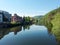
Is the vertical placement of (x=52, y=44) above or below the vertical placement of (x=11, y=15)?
A: below

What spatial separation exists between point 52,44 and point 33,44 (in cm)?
260

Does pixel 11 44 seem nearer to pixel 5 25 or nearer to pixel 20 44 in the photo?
pixel 20 44

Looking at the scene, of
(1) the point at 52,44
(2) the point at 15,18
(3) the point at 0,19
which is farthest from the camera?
(2) the point at 15,18

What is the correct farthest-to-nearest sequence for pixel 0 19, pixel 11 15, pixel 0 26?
pixel 11 15 → pixel 0 19 → pixel 0 26

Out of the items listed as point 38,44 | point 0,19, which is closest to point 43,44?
point 38,44

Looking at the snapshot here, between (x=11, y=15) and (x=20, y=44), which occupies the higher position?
(x=11, y=15)

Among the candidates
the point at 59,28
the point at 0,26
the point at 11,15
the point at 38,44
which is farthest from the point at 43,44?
the point at 11,15

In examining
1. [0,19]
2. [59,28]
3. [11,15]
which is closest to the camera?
[59,28]

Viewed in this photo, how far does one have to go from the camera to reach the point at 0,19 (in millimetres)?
75562

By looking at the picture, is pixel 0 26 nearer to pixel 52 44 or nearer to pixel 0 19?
pixel 0 19

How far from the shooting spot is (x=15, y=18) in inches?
4237

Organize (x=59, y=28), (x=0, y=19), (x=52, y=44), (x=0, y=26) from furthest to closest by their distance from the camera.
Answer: (x=0, y=19)
(x=0, y=26)
(x=59, y=28)
(x=52, y=44)

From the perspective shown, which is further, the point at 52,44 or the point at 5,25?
the point at 5,25

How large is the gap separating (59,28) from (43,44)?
17.5m
